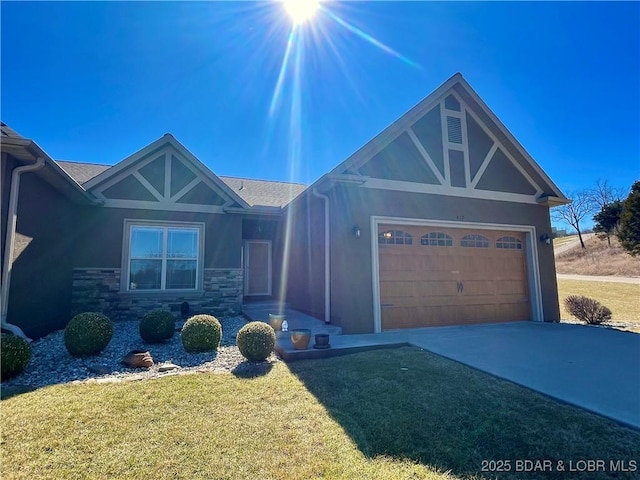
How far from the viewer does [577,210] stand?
136ft

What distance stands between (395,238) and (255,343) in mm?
4611

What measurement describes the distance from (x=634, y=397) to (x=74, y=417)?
21.5 ft

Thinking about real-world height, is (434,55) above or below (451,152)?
above

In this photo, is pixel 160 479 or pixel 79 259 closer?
pixel 160 479

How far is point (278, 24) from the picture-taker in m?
8.43

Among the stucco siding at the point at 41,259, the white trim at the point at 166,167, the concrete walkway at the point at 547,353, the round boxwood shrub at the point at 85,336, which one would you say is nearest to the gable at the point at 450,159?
the concrete walkway at the point at 547,353

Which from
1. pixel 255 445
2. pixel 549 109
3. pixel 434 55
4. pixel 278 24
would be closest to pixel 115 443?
pixel 255 445

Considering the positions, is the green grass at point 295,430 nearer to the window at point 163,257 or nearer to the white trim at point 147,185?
the window at point 163,257

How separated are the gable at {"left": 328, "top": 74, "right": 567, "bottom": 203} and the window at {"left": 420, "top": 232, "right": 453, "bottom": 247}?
1168 mm

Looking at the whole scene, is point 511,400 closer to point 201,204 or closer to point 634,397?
point 634,397

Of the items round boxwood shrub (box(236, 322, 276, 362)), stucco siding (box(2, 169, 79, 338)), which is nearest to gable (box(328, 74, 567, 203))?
round boxwood shrub (box(236, 322, 276, 362))

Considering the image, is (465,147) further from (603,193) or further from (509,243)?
(603,193)

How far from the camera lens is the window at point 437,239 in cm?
891

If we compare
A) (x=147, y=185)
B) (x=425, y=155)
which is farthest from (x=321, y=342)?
(x=147, y=185)
